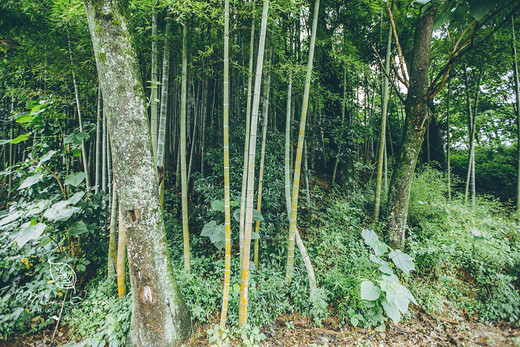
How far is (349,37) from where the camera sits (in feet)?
11.3

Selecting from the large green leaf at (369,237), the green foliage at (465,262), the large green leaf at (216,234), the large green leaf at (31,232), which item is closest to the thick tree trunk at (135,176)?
the large green leaf at (216,234)

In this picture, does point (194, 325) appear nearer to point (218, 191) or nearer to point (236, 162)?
point (218, 191)

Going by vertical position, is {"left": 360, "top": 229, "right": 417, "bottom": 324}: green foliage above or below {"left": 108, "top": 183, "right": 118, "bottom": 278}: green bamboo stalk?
below

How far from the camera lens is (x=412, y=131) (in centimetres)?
268

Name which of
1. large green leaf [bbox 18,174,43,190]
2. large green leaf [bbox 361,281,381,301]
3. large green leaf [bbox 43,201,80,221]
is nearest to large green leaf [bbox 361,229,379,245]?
large green leaf [bbox 361,281,381,301]

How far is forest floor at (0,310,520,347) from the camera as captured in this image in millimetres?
1872

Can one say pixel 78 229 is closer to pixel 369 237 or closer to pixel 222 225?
pixel 222 225

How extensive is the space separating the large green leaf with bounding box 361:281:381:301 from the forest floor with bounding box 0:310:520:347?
0.34 m

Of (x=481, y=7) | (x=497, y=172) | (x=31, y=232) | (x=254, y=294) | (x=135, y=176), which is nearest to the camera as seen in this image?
(x=481, y=7)

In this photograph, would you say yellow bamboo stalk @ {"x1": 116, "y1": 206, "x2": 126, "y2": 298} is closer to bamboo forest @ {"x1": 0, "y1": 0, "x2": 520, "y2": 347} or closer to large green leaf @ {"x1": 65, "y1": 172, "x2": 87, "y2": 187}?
bamboo forest @ {"x1": 0, "y1": 0, "x2": 520, "y2": 347}

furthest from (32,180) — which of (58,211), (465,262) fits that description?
(465,262)

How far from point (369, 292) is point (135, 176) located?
213cm

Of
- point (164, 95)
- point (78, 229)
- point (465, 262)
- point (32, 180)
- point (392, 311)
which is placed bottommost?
point (392, 311)

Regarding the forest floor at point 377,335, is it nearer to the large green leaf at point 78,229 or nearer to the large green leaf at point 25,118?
the large green leaf at point 78,229
